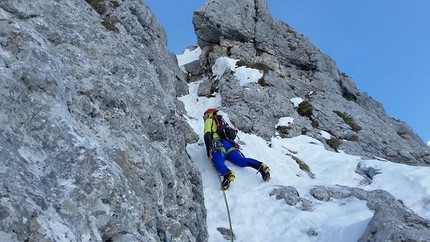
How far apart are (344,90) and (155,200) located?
27854mm

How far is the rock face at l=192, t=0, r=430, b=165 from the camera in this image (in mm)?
22625

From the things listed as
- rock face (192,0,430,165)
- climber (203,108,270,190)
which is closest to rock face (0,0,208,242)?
climber (203,108,270,190)

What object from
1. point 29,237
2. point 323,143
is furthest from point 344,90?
point 29,237

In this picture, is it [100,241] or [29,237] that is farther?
[100,241]

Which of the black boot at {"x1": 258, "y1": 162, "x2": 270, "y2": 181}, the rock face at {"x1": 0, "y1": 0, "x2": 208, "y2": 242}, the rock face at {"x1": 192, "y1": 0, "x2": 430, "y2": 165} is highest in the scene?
the rock face at {"x1": 192, "y1": 0, "x2": 430, "y2": 165}

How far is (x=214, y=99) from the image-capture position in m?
24.8

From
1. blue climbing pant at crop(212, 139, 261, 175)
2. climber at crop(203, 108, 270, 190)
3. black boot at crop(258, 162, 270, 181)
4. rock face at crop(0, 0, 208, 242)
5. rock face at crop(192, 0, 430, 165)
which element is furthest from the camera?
rock face at crop(192, 0, 430, 165)

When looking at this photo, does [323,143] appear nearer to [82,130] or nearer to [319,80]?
[319,80]

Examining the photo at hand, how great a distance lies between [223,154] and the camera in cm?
1537

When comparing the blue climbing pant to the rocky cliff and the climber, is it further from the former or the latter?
the rocky cliff

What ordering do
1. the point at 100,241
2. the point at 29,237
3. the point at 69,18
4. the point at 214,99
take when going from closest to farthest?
the point at 29,237 → the point at 100,241 → the point at 69,18 → the point at 214,99

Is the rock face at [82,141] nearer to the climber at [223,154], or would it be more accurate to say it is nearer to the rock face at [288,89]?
the climber at [223,154]

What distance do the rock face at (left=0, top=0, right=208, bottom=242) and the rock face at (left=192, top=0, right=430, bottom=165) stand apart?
10.2 m

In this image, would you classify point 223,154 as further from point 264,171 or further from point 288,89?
point 288,89
